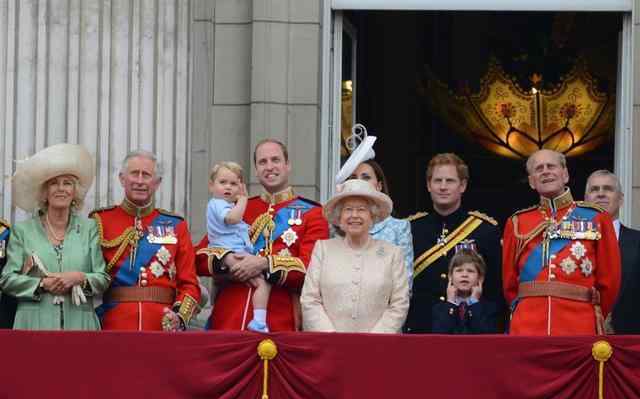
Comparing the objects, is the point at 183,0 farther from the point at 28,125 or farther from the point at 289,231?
the point at 289,231

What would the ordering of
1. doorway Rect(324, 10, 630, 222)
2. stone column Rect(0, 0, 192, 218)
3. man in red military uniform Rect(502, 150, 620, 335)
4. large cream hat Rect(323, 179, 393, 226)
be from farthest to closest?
doorway Rect(324, 10, 630, 222) < stone column Rect(0, 0, 192, 218) < large cream hat Rect(323, 179, 393, 226) < man in red military uniform Rect(502, 150, 620, 335)

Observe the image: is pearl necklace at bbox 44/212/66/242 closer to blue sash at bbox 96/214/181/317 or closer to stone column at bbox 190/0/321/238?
blue sash at bbox 96/214/181/317

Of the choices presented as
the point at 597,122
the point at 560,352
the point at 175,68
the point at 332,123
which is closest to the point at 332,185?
the point at 332,123

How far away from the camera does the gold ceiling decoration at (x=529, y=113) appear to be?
60.7 ft

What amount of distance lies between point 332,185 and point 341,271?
2.80 metres

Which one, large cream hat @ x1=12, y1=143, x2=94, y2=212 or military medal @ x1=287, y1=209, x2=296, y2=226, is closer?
large cream hat @ x1=12, y1=143, x2=94, y2=212

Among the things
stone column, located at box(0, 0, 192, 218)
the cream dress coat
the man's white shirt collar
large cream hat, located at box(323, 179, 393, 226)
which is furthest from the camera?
stone column, located at box(0, 0, 192, 218)

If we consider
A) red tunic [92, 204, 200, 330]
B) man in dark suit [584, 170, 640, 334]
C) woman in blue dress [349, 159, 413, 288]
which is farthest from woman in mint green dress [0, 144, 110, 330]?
man in dark suit [584, 170, 640, 334]

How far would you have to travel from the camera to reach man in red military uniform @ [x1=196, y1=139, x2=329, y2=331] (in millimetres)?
11461

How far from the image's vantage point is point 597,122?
18.5m

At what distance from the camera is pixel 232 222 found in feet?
37.8

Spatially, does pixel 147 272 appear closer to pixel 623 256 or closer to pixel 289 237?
pixel 289 237

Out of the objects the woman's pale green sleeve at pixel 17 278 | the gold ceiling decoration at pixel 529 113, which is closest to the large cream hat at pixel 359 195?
the woman's pale green sleeve at pixel 17 278

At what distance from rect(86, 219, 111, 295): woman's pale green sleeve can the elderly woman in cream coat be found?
1.16 meters
